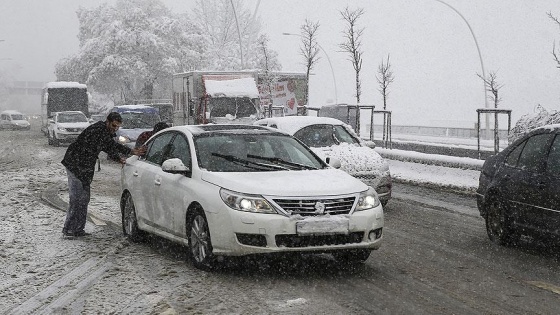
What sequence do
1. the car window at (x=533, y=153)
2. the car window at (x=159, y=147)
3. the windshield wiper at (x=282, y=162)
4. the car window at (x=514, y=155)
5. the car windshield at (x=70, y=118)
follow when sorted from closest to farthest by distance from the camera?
the windshield wiper at (x=282, y=162), the car window at (x=533, y=153), the car window at (x=159, y=147), the car window at (x=514, y=155), the car windshield at (x=70, y=118)

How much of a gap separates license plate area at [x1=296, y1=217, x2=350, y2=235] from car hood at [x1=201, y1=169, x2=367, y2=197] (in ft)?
0.82

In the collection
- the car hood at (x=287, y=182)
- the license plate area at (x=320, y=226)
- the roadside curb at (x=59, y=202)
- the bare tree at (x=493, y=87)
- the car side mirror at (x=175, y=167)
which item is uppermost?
the bare tree at (x=493, y=87)

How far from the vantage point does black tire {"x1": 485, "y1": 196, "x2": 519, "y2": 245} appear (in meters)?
9.58

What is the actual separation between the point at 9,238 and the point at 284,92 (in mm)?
24280

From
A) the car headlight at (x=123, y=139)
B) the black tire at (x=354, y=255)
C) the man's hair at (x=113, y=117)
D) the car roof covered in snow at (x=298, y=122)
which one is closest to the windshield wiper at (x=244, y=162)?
the black tire at (x=354, y=255)

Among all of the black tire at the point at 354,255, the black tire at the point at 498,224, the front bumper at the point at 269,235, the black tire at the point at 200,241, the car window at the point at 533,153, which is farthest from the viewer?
the black tire at the point at 498,224

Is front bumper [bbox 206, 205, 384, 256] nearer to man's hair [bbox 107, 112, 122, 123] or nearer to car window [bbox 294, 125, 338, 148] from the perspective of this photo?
man's hair [bbox 107, 112, 122, 123]

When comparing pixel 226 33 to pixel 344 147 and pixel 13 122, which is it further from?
pixel 344 147

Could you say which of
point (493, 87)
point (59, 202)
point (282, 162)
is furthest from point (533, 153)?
point (493, 87)

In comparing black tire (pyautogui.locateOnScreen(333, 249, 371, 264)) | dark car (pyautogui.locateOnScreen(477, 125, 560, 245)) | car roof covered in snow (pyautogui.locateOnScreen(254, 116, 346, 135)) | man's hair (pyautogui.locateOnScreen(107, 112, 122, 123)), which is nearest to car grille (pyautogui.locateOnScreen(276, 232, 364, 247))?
black tire (pyautogui.locateOnScreen(333, 249, 371, 264))

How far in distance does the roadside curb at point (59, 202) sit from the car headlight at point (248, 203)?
398cm

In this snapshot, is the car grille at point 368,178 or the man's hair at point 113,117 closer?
the man's hair at point 113,117

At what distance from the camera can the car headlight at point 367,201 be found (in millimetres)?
7815

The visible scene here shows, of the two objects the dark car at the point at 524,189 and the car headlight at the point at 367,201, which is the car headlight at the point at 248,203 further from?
the dark car at the point at 524,189
